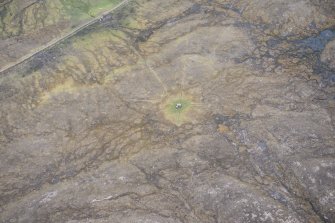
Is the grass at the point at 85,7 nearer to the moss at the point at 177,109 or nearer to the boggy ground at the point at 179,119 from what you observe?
the boggy ground at the point at 179,119

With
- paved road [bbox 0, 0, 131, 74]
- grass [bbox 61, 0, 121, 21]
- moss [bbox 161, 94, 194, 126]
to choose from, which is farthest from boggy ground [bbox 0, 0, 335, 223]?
grass [bbox 61, 0, 121, 21]

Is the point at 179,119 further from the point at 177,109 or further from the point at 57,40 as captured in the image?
the point at 57,40

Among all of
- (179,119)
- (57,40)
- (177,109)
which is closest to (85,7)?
(57,40)

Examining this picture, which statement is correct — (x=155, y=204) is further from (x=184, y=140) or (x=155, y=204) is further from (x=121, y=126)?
(x=121, y=126)

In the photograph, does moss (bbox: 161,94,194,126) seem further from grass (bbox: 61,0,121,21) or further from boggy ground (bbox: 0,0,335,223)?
grass (bbox: 61,0,121,21)

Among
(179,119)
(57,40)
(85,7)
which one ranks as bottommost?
(179,119)

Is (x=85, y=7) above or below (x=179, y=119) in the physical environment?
above

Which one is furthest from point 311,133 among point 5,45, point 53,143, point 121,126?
point 5,45

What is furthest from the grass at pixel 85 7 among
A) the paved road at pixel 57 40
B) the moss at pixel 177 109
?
the moss at pixel 177 109

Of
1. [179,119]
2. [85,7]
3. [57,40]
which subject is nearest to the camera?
[179,119]
